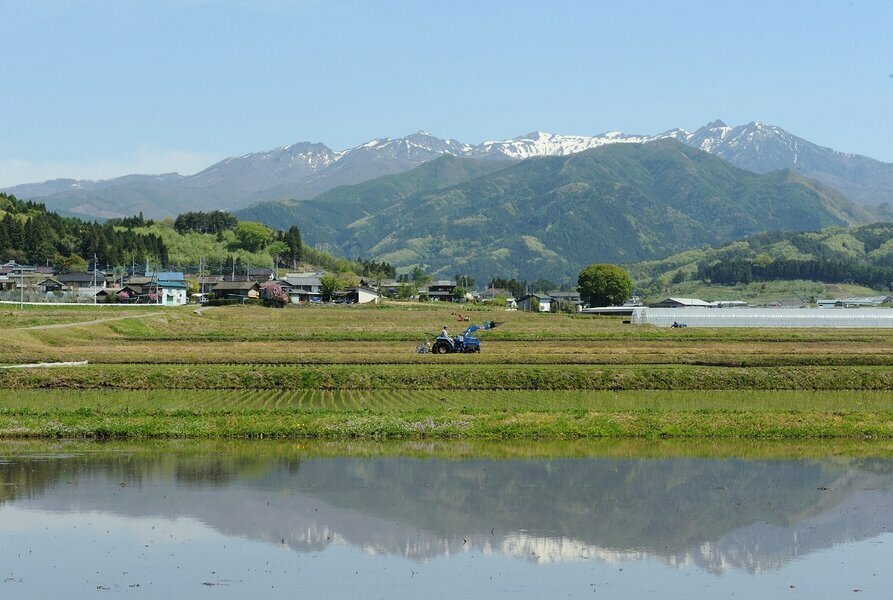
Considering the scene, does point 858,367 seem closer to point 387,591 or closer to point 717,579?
point 717,579

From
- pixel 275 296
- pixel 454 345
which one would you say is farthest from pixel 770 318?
pixel 275 296

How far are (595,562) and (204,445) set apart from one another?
12.5 m

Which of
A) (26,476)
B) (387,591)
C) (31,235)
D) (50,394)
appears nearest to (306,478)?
(26,476)

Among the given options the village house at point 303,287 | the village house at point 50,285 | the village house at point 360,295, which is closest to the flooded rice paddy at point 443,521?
the village house at point 50,285

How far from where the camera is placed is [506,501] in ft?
63.6

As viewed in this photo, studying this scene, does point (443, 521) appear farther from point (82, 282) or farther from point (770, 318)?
point (82, 282)

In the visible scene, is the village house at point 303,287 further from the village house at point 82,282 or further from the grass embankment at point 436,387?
the grass embankment at point 436,387

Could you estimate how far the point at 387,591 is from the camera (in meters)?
14.5

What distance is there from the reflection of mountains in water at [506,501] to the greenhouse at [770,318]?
67.9m

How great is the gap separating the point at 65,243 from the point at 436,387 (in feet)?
463

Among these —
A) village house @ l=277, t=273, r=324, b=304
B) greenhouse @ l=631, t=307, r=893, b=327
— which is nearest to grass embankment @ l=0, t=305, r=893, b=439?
greenhouse @ l=631, t=307, r=893, b=327

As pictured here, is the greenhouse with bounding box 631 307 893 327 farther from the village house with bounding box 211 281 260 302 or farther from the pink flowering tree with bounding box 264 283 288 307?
the village house with bounding box 211 281 260 302

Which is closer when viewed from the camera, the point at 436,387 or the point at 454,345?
the point at 436,387

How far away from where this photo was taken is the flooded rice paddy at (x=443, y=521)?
14.9m
